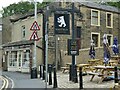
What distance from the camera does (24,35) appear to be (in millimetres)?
35406

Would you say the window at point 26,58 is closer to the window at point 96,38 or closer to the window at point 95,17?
the window at point 96,38

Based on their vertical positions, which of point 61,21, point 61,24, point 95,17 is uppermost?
point 95,17

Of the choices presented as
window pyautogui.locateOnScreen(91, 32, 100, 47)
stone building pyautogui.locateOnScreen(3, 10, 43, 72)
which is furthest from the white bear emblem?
window pyautogui.locateOnScreen(91, 32, 100, 47)

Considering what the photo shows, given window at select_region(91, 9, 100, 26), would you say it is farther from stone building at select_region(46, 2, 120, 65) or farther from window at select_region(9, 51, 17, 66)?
window at select_region(9, 51, 17, 66)

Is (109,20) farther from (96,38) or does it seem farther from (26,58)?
(26,58)

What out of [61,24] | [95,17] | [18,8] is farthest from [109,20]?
[18,8]

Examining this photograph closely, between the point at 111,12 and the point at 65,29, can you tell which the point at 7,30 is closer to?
the point at 111,12

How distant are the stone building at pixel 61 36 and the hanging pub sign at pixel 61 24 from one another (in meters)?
14.9

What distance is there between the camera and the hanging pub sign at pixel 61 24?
13664mm

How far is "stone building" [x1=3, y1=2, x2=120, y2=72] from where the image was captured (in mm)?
30531

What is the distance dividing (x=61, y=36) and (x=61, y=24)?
17907 millimetres

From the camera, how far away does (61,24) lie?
1380 centimetres

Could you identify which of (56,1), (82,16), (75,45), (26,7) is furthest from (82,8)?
(26,7)

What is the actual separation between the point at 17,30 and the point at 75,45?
22664 mm
